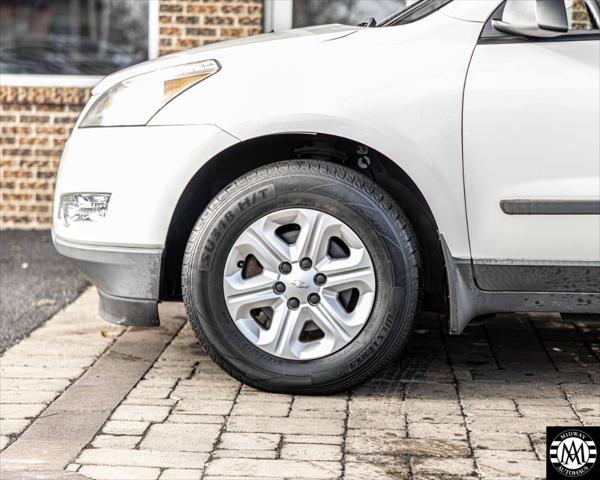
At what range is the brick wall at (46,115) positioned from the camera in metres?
7.98

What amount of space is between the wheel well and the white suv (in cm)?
2

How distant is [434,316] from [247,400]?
1876 millimetres

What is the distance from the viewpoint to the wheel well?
4.55 m

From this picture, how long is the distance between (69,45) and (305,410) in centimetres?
499

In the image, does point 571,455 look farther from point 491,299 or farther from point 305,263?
point 305,263

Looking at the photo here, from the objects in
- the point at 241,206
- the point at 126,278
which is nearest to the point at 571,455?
the point at 241,206

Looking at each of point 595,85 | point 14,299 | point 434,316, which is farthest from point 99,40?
point 595,85

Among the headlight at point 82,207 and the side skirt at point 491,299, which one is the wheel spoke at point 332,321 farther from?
the headlight at point 82,207

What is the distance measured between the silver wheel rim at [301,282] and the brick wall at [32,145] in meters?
4.08

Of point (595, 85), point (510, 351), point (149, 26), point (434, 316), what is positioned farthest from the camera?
point (149, 26)

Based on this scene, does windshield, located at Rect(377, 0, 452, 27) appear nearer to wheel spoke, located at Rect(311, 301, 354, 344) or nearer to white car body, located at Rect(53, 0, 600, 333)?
white car body, located at Rect(53, 0, 600, 333)

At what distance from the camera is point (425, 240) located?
4.63m

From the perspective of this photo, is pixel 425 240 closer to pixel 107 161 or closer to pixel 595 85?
pixel 595 85

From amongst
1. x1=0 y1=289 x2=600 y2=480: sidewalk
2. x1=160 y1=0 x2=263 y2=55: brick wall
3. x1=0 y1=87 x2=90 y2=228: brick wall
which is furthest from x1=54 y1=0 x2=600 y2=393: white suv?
x1=0 y1=87 x2=90 y2=228: brick wall
